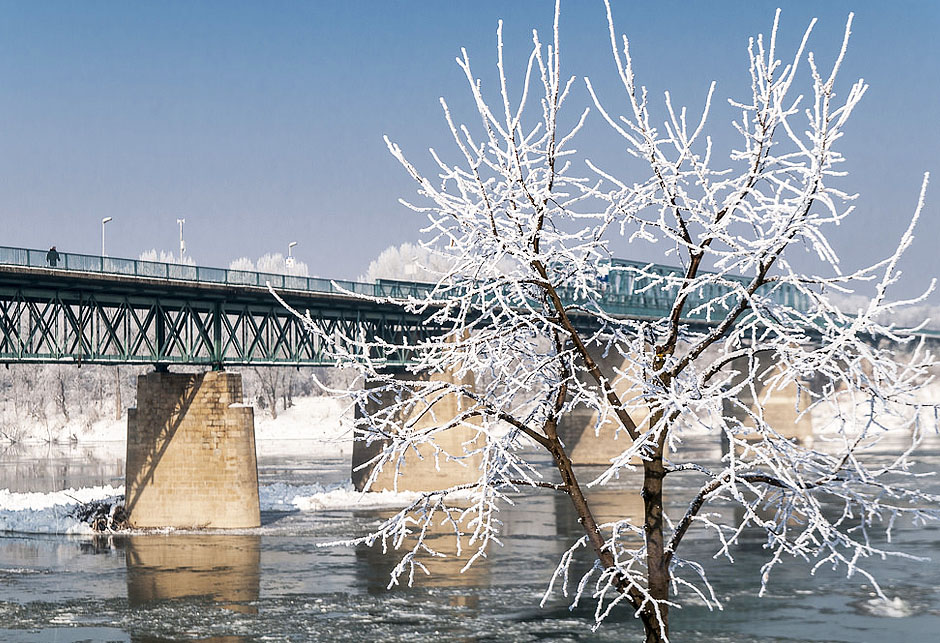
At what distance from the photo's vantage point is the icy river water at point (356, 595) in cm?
3306

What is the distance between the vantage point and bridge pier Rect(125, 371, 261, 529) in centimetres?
5553

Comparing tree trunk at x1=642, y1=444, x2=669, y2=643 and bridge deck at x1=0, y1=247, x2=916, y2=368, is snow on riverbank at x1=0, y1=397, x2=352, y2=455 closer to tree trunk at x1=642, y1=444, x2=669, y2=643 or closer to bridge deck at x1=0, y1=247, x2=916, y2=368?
bridge deck at x1=0, y1=247, x2=916, y2=368

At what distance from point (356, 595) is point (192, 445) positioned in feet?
61.2

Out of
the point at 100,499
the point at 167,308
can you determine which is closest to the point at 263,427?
the point at 100,499

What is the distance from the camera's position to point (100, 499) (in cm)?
6366

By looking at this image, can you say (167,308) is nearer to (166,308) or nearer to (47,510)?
(166,308)

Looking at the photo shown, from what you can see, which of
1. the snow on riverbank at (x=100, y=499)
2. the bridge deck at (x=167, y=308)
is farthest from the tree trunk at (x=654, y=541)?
the snow on riverbank at (x=100, y=499)

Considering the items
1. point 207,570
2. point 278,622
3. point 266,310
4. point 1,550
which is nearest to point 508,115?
point 278,622

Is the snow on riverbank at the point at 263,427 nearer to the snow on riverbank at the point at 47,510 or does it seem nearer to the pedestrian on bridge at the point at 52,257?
the snow on riverbank at the point at 47,510

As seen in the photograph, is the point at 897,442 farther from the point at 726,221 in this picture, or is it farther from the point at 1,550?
the point at 726,221

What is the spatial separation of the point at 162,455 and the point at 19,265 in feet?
35.4

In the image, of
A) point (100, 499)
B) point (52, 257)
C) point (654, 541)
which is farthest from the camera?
point (100, 499)

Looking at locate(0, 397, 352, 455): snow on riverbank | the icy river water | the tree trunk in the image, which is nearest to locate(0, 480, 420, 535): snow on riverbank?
the icy river water

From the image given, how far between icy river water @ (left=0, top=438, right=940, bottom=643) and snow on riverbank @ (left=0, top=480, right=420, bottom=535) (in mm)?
1616
